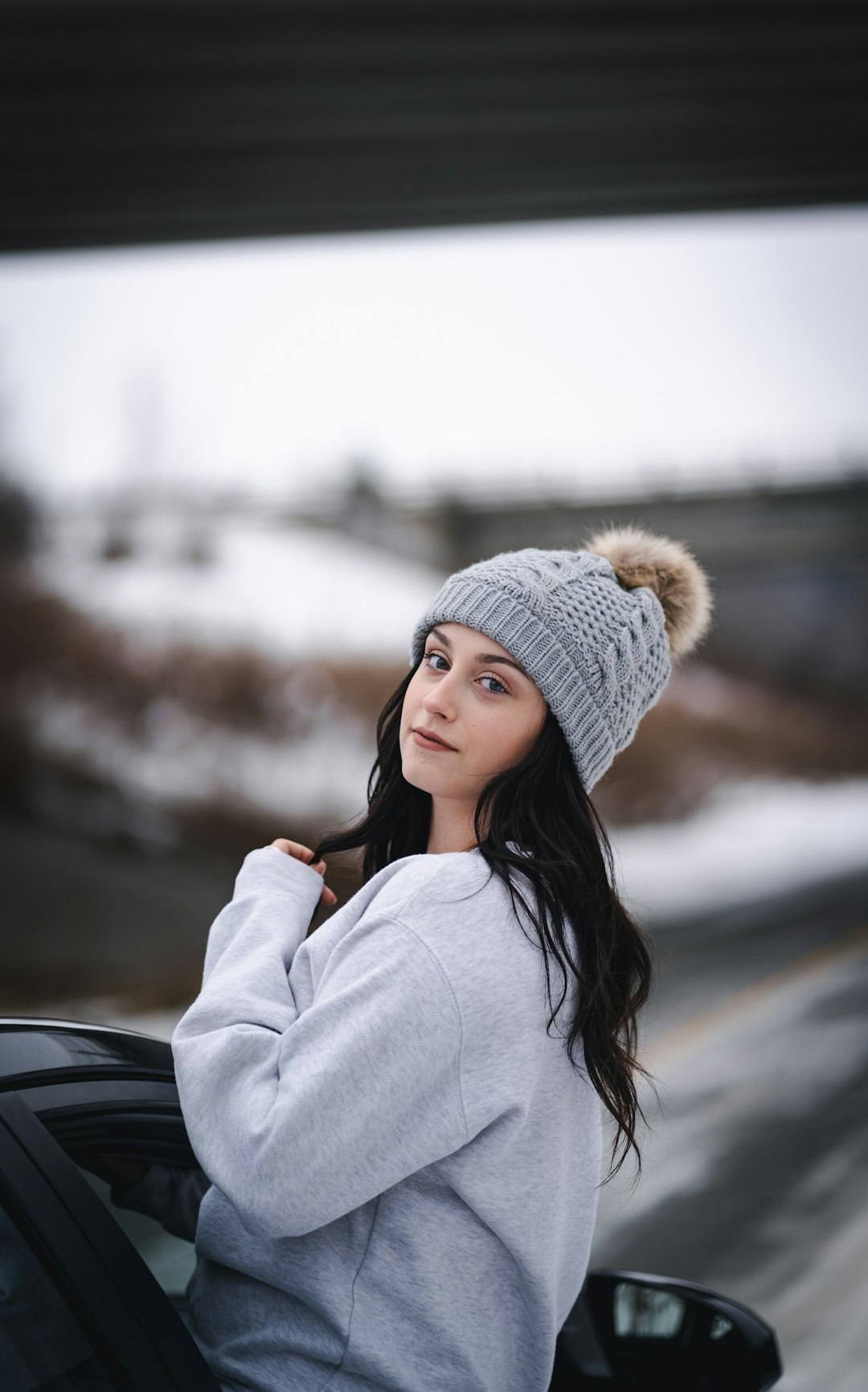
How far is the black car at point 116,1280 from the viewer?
4.46ft

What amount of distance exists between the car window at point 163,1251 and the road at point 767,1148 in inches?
83.3

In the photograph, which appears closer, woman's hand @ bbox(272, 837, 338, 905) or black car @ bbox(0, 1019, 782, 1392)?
black car @ bbox(0, 1019, 782, 1392)

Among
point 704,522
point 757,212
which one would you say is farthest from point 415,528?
point 757,212

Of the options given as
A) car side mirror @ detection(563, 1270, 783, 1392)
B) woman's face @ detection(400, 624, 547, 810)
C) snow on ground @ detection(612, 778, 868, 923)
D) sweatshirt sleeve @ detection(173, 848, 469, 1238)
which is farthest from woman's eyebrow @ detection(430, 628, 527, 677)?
snow on ground @ detection(612, 778, 868, 923)

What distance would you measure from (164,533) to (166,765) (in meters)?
5.47

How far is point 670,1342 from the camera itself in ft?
6.27

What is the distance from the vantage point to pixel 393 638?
17.5m

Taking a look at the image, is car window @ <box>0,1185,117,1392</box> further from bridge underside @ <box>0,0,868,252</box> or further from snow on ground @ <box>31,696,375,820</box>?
snow on ground @ <box>31,696,375,820</box>

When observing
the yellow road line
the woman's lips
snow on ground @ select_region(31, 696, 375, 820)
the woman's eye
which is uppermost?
the woman's eye

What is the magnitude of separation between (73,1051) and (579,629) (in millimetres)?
1016

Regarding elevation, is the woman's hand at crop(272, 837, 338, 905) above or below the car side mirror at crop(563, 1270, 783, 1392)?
above

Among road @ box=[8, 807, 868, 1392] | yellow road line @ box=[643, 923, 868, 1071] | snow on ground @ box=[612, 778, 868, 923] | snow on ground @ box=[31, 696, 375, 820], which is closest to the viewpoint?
road @ box=[8, 807, 868, 1392]

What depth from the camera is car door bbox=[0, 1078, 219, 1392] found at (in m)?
1.35

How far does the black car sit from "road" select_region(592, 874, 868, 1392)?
1575 millimetres
